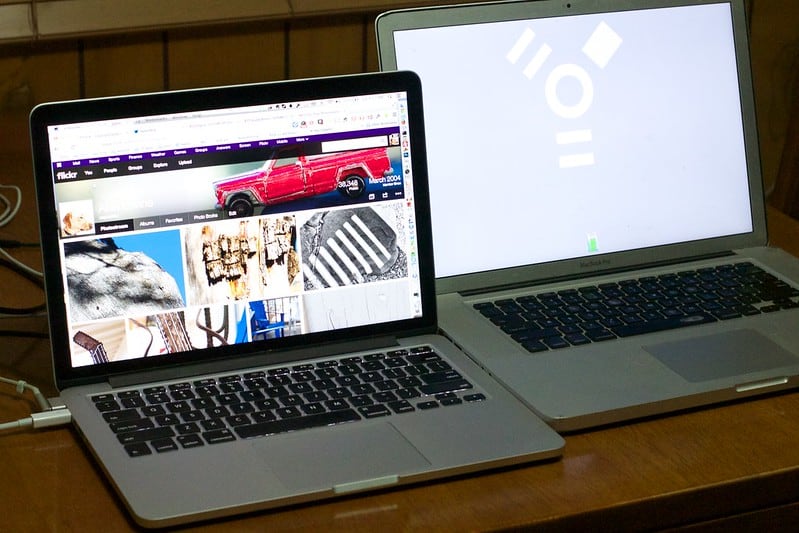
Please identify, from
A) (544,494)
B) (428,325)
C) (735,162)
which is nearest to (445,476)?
(544,494)

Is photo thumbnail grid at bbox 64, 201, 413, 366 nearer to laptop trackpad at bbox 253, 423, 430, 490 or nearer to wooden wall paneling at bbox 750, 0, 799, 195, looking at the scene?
laptop trackpad at bbox 253, 423, 430, 490

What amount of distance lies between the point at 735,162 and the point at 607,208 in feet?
0.57

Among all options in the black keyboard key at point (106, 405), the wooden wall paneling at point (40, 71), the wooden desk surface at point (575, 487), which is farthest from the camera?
the wooden wall paneling at point (40, 71)

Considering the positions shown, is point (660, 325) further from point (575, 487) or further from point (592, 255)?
point (575, 487)

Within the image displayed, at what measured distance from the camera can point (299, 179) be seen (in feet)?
3.26

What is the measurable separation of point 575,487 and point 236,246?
36 cm

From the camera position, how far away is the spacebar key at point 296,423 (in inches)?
34.7

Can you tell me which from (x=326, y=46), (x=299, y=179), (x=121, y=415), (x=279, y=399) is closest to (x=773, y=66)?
(x=326, y=46)

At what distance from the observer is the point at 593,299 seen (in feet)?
3.67

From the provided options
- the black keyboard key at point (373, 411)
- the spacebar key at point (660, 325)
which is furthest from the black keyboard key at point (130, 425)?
the spacebar key at point (660, 325)

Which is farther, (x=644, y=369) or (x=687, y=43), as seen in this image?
(x=687, y=43)

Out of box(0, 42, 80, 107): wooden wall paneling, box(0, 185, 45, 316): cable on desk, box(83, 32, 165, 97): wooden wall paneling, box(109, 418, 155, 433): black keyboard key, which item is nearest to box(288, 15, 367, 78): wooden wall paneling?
box(83, 32, 165, 97): wooden wall paneling

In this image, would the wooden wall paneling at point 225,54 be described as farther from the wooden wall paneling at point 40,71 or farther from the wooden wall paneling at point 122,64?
the wooden wall paneling at point 40,71

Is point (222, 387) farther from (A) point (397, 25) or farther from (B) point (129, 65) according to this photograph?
(B) point (129, 65)
